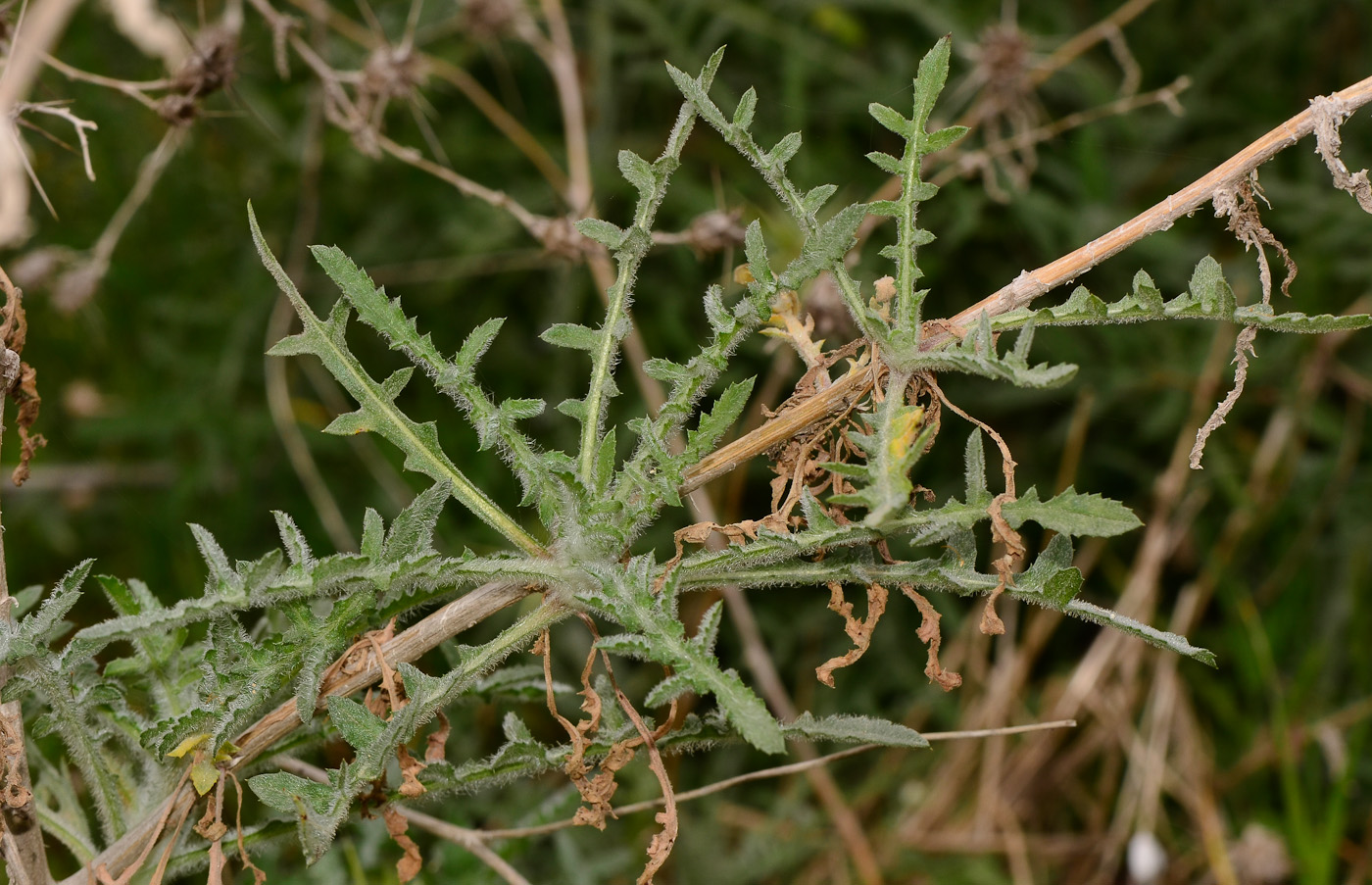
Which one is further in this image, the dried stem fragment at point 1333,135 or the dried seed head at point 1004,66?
the dried seed head at point 1004,66

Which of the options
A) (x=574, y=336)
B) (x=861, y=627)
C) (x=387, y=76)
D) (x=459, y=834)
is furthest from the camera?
(x=387, y=76)

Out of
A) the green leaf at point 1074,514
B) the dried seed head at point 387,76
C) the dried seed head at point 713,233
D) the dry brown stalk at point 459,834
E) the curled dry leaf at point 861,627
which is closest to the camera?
the green leaf at point 1074,514

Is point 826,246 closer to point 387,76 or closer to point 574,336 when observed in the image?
point 574,336

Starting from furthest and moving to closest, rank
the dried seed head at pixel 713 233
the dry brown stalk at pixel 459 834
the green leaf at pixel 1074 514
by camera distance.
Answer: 1. the dried seed head at pixel 713 233
2. the dry brown stalk at pixel 459 834
3. the green leaf at pixel 1074 514

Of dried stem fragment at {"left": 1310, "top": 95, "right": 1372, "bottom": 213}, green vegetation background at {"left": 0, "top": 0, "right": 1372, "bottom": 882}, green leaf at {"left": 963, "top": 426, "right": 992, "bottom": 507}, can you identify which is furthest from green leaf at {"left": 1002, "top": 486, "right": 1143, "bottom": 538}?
green vegetation background at {"left": 0, "top": 0, "right": 1372, "bottom": 882}

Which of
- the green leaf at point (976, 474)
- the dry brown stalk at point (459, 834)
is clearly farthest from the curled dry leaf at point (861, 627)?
the dry brown stalk at point (459, 834)

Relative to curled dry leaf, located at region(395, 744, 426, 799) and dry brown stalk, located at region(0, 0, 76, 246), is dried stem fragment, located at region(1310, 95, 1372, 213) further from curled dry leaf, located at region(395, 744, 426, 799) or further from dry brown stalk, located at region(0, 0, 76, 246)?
dry brown stalk, located at region(0, 0, 76, 246)

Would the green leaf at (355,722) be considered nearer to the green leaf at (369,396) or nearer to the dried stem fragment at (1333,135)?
the green leaf at (369,396)

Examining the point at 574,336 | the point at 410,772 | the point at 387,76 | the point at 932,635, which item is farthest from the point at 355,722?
the point at 387,76
